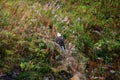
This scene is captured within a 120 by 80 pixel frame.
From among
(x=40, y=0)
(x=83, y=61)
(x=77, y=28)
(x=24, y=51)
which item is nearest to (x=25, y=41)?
(x=24, y=51)

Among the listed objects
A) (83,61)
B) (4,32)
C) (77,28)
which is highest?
(4,32)

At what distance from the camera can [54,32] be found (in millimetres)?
7148

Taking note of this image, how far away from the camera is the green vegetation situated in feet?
20.2

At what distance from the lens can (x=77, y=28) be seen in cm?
883

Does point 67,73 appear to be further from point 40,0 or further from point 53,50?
point 40,0

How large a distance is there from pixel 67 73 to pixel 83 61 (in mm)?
1172

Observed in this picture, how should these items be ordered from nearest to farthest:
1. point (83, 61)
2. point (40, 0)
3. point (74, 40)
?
point (83, 61)
point (74, 40)
point (40, 0)

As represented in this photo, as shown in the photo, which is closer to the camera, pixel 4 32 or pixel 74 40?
pixel 4 32

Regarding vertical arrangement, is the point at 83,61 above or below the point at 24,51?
below

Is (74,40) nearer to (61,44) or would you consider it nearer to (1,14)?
(61,44)

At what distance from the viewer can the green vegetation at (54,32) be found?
6.15 meters

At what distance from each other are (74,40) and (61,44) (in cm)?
118

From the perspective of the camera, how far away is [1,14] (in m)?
6.74

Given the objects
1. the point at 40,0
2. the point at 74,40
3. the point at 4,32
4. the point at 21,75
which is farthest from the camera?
the point at 40,0
